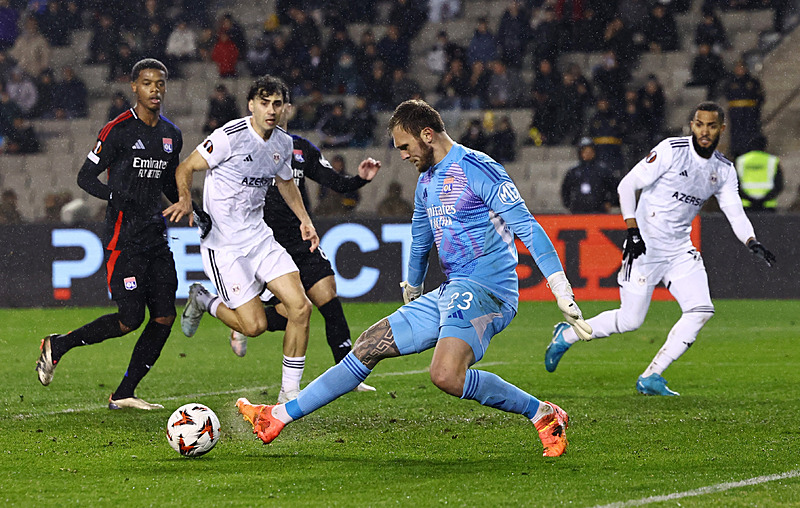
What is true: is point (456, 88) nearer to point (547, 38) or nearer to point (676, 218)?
point (547, 38)

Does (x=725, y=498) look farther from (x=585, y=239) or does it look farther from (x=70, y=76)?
(x=70, y=76)

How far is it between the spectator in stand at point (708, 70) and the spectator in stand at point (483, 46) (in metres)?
3.26

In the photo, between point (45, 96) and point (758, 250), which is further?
point (45, 96)

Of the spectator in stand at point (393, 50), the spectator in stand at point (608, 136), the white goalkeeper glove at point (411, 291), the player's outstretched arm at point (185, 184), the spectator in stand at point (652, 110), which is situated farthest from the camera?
the spectator in stand at point (393, 50)

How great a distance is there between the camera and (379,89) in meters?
18.3

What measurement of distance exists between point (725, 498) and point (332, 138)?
13.1m

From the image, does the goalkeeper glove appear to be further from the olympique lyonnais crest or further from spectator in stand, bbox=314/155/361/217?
spectator in stand, bbox=314/155/361/217

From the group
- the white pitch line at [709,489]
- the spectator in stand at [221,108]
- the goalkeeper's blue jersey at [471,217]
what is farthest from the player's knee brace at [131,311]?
the spectator in stand at [221,108]

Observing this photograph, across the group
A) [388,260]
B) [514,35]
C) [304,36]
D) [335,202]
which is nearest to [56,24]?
[304,36]

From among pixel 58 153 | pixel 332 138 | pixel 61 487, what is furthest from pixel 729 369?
pixel 58 153

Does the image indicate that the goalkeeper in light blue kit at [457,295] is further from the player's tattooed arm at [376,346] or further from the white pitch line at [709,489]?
the white pitch line at [709,489]

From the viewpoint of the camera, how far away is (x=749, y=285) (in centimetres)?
1417

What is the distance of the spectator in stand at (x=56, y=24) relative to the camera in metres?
20.7

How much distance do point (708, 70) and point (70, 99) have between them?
10.8 m
